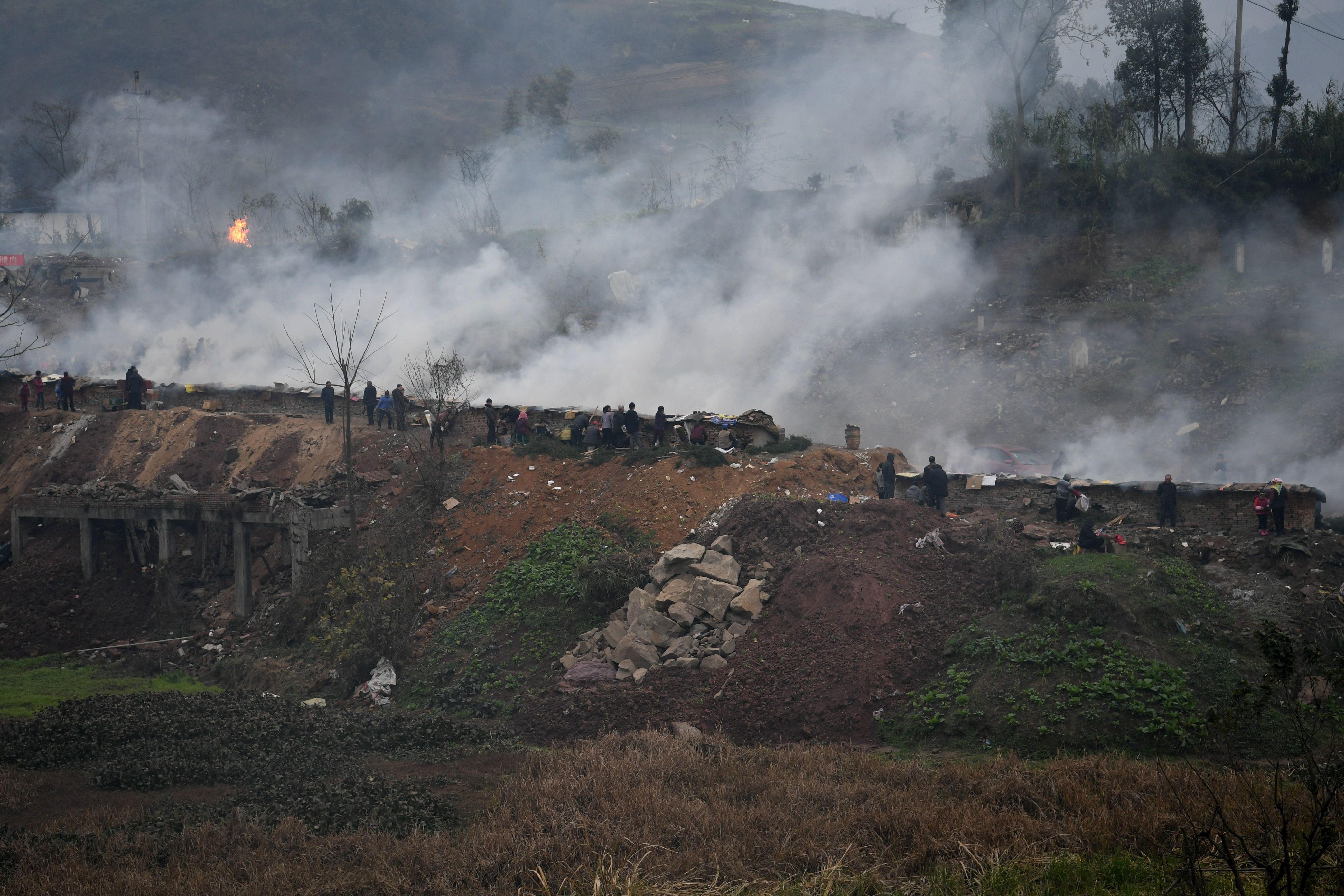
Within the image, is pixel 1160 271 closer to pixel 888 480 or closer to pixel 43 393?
pixel 888 480

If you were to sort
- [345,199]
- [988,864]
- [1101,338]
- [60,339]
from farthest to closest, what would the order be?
[345,199] → [60,339] → [1101,338] → [988,864]

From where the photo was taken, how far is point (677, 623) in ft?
36.1

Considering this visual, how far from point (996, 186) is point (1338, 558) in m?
20.4

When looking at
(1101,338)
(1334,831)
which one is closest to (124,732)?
(1334,831)

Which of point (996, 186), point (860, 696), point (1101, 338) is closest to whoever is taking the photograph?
point (860, 696)

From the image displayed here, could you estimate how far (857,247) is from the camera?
2908cm

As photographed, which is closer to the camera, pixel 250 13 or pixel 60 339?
pixel 60 339

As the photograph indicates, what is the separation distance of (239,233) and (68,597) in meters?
33.6

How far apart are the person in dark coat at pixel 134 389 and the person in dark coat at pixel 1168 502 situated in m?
22.5

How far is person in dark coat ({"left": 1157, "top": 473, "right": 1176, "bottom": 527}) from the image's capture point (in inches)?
525

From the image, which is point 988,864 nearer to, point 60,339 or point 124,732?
point 124,732

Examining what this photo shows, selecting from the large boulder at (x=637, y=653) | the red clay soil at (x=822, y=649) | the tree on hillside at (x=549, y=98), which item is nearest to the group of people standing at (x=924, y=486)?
the red clay soil at (x=822, y=649)

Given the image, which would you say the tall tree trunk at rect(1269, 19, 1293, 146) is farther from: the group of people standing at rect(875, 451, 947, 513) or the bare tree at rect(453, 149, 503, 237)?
the bare tree at rect(453, 149, 503, 237)

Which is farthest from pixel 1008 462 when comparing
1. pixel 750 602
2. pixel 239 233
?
pixel 239 233
